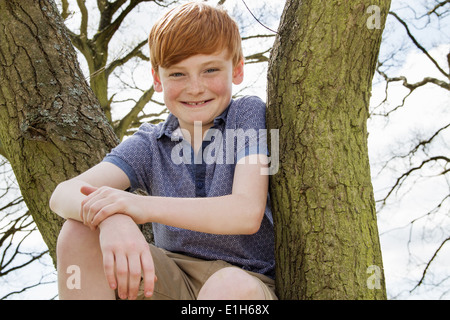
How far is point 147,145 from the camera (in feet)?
6.06

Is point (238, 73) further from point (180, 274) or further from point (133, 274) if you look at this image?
point (133, 274)

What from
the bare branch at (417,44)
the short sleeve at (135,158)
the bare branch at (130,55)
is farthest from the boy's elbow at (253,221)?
the bare branch at (130,55)

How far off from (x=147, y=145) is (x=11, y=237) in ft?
12.3

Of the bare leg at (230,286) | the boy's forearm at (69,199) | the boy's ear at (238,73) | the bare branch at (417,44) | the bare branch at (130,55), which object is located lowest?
the bare leg at (230,286)

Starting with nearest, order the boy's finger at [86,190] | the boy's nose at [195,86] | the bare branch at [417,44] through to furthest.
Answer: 1. the boy's finger at [86,190]
2. the boy's nose at [195,86]
3. the bare branch at [417,44]

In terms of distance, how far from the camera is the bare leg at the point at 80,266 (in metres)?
1.37

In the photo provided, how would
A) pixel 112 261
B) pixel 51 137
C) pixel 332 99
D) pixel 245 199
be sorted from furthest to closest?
Result: pixel 51 137 < pixel 332 99 < pixel 245 199 < pixel 112 261

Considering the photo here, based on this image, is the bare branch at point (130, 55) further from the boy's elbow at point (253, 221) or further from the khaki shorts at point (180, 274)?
the boy's elbow at point (253, 221)

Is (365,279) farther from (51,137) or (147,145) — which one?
(51,137)

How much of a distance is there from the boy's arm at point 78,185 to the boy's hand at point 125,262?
0.72 feet

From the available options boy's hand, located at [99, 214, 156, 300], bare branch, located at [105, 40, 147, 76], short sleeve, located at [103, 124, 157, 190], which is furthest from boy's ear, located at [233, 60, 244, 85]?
bare branch, located at [105, 40, 147, 76]

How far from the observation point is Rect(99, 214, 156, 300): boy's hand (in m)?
1.25

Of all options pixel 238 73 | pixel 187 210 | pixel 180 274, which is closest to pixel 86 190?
pixel 187 210
